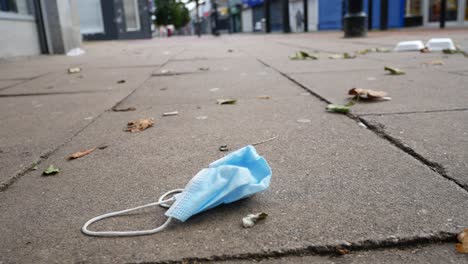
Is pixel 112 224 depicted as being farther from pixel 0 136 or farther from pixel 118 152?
pixel 0 136

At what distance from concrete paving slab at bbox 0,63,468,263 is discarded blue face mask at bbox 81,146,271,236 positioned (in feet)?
0.09

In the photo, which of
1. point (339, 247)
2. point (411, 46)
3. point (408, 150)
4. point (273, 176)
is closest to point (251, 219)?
point (339, 247)

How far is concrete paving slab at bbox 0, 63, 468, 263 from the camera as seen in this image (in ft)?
3.76

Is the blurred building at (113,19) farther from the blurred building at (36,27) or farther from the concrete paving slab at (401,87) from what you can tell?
the concrete paving slab at (401,87)

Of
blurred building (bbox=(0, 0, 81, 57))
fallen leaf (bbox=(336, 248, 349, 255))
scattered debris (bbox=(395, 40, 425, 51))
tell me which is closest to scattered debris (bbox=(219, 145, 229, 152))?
fallen leaf (bbox=(336, 248, 349, 255))

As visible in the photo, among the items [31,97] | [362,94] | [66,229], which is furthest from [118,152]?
[31,97]

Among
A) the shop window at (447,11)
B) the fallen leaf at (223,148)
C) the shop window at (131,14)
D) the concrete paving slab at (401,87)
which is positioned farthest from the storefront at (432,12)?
the fallen leaf at (223,148)

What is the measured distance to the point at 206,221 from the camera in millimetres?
1267

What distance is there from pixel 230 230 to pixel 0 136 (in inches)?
71.0

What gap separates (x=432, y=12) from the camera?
19547mm

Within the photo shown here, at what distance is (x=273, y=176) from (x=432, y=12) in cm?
2079

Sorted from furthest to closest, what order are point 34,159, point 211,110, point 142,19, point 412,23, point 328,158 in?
point 142,19 < point 412,23 < point 211,110 < point 34,159 < point 328,158

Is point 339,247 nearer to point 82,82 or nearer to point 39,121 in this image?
point 39,121

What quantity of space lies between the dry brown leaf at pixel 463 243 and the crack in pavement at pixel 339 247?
2cm
